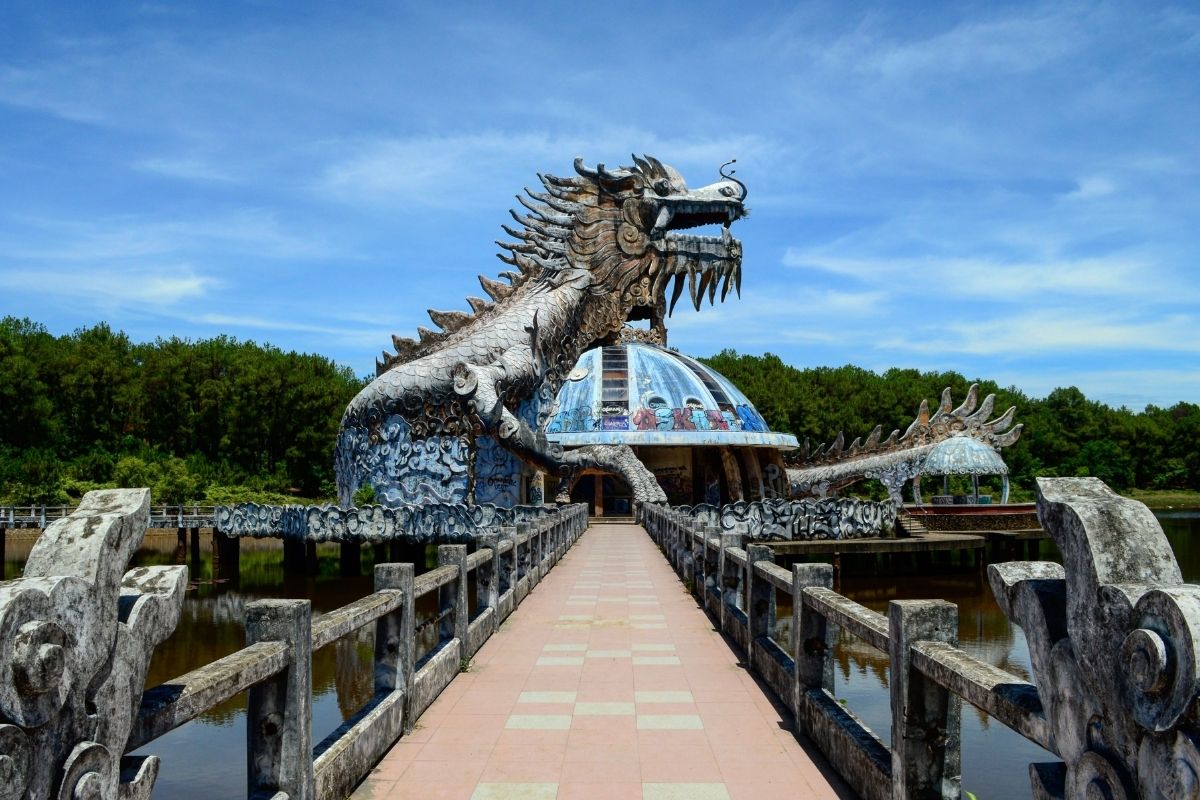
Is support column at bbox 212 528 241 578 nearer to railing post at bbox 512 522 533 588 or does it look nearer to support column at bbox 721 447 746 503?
support column at bbox 721 447 746 503

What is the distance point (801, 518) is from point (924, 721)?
75.2ft

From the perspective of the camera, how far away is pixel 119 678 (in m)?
3.00

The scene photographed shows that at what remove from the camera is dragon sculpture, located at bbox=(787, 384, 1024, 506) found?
36.9 metres

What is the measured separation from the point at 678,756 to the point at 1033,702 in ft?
9.91

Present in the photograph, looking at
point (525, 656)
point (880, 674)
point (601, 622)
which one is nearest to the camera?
point (525, 656)

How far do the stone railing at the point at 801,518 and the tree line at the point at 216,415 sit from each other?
2377cm

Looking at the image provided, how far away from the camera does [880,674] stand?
15289 millimetres

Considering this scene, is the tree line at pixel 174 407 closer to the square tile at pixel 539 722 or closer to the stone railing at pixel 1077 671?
the square tile at pixel 539 722

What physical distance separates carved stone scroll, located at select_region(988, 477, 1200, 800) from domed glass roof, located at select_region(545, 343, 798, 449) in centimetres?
2692

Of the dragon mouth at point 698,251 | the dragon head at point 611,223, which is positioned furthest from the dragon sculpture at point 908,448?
the dragon head at point 611,223

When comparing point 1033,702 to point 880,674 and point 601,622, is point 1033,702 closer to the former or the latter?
point 601,622

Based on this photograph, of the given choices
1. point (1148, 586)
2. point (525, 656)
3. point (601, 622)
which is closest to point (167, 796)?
point (525, 656)

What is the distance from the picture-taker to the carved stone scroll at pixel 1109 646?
2404 millimetres

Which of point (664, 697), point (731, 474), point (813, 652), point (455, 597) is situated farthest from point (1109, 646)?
point (731, 474)
